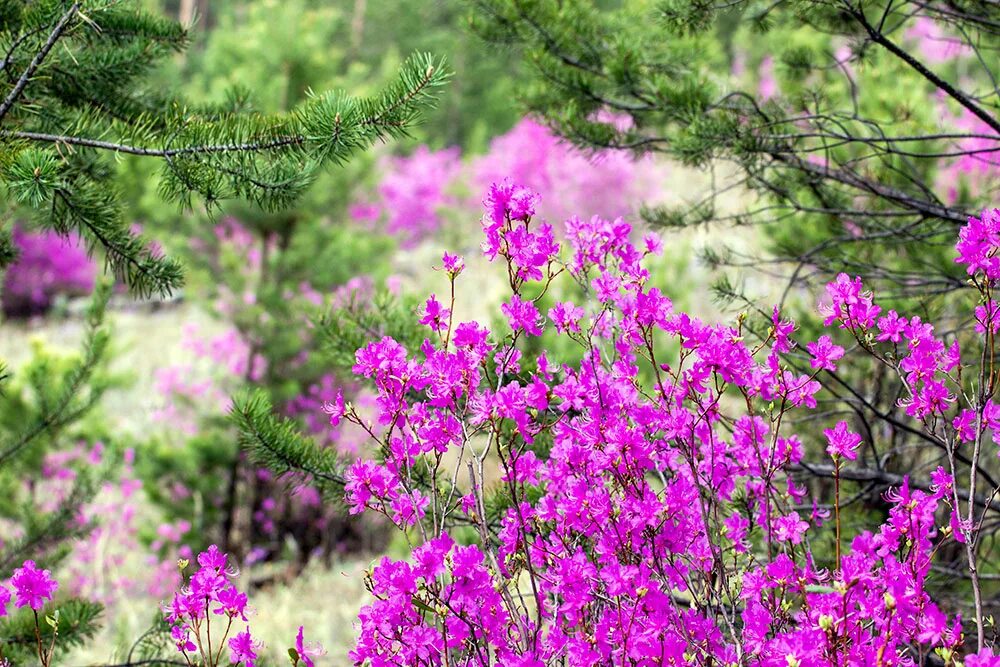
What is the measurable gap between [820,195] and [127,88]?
2.52 metres

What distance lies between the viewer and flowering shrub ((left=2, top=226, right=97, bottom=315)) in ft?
53.3

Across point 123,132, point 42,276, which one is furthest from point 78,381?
point 42,276

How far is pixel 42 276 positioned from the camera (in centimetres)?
1664

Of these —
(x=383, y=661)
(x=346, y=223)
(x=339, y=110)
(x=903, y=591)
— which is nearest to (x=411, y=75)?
(x=339, y=110)

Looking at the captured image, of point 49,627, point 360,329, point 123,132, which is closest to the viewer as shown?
point 123,132

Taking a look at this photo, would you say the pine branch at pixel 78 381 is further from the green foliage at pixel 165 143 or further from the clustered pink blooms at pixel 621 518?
the clustered pink blooms at pixel 621 518

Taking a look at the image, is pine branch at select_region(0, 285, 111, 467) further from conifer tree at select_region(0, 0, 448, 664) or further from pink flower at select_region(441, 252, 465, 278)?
pink flower at select_region(441, 252, 465, 278)

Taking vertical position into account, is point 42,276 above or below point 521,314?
above

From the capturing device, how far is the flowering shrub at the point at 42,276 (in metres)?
16.2

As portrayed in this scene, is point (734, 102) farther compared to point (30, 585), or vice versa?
point (734, 102)

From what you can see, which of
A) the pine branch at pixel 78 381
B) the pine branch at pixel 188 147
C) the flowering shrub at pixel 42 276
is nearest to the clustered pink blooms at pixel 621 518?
the pine branch at pixel 188 147

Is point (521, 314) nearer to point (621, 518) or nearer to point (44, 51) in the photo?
point (621, 518)

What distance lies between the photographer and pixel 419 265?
56.1 ft

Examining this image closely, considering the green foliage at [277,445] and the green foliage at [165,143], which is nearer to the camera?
the green foliage at [165,143]
